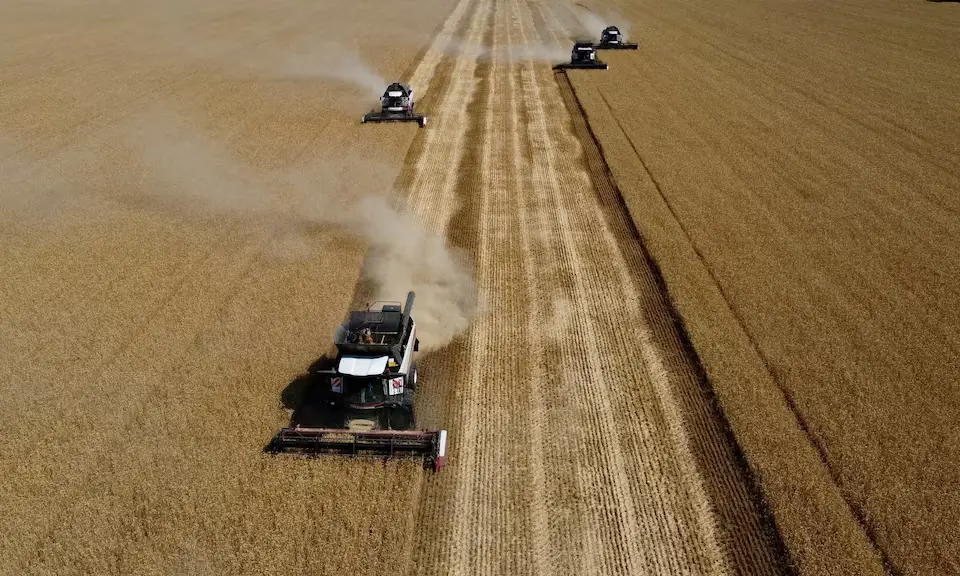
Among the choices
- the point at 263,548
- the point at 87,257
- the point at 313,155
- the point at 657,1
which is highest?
the point at 657,1

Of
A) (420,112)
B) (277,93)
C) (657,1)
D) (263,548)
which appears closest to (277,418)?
(263,548)

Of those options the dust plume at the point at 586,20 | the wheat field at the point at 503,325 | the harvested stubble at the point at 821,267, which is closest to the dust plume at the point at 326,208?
the wheat field at the point at 503,325

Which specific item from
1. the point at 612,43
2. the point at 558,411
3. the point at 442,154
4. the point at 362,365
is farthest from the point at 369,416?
the point at 612,43

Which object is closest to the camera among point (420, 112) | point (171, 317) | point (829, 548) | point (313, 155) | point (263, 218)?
point (829, 548)

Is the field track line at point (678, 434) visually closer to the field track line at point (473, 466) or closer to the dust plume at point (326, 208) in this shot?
the field track line at point (473, 466)

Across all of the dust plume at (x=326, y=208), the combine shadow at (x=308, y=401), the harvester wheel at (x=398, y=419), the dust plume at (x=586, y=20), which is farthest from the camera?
the dust plume at (x=586, y=20)

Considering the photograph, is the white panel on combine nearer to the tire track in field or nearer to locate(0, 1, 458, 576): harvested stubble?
locate(0, 1, 458, 576): harvested stubble

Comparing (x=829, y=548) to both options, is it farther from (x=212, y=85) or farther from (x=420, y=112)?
(x=212, y=85)
